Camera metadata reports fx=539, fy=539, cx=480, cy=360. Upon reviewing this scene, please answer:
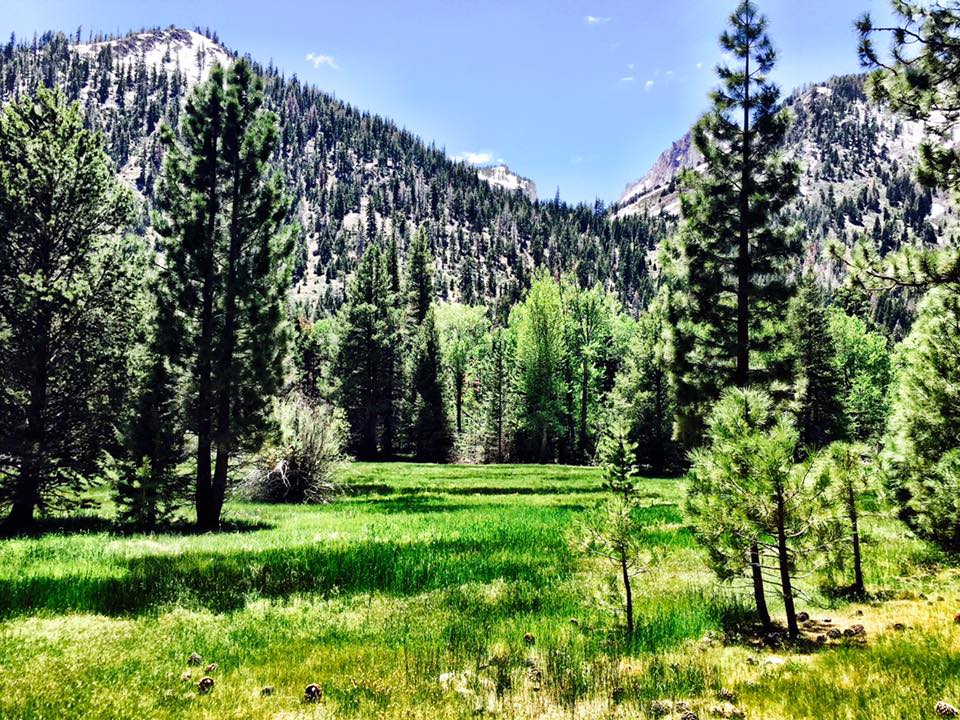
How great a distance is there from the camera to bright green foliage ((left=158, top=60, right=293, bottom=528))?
17.2 meters

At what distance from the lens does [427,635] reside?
7004mm

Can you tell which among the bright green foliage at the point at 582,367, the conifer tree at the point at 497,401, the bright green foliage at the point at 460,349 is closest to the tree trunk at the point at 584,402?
the bright green foliage at the point at 582,367

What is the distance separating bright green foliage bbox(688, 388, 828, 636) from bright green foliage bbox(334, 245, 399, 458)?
50668mm

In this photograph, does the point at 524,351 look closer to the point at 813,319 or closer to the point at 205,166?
the point at 813,319

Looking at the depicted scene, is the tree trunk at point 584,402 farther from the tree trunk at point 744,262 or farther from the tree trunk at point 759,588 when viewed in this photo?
the tree trunk at point 759,588

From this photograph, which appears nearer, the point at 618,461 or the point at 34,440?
the point at 618,461

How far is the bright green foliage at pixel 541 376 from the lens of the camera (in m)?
48.9

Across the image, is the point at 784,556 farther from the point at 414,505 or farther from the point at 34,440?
the point at 34,440

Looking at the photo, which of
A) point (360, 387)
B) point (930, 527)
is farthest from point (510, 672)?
point (360, 387)

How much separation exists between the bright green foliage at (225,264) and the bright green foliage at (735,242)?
15380 millimetres

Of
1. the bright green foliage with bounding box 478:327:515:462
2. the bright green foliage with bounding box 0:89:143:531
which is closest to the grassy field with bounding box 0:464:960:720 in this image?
the bright green foliage with bounding box 0:89:143:531

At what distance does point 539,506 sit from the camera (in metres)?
21.2

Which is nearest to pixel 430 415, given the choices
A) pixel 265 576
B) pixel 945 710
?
pixel 265 576

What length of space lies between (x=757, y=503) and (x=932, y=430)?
658 centimetres
